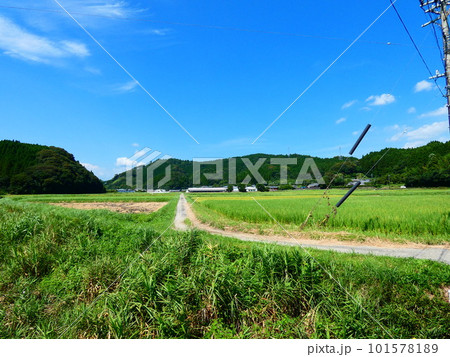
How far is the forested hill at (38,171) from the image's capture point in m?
12.5

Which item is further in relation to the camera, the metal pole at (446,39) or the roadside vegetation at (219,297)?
the metal pole at (446,39)

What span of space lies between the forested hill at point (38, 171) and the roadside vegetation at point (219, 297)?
283 inches

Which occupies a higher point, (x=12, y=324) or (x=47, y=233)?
(x=47, y=233)

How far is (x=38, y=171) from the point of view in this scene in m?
12.4

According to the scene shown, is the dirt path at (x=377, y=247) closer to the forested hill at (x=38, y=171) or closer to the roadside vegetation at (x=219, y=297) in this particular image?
the roadside vegetation at (x=219, y=297)

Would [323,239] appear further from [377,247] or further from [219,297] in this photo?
[219,297]

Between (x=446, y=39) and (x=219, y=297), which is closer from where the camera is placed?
(x=219, y=297)

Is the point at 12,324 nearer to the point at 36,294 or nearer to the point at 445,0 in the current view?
the point at 36,294

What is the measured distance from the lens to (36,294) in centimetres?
574

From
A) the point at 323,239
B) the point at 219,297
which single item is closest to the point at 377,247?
the point at 323,239

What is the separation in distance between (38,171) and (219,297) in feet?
42.0

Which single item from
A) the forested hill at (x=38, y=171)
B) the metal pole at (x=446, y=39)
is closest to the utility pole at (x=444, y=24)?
the metal pole at (x=446, y=39)

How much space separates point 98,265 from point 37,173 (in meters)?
9.66

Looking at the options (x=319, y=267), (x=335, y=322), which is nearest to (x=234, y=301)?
(x=335, y=322)
